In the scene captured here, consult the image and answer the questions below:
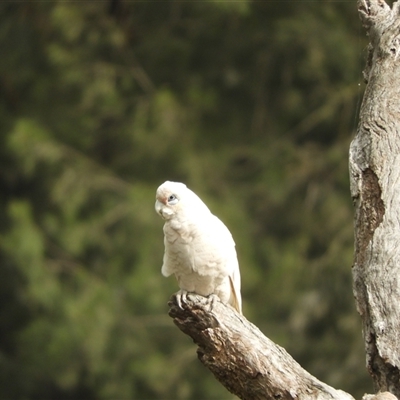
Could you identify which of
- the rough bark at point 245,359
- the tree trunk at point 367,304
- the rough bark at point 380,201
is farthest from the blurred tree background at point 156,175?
the rough bark at point 245,359

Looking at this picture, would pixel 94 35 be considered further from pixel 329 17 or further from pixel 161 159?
pixel 329 17

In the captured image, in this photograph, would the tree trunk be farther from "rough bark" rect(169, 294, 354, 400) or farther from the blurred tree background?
the blurred tree background

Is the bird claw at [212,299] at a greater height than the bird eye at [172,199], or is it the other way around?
the bird eye at [172,199]

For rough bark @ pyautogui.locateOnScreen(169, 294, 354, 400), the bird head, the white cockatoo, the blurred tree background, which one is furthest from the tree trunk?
the blurred tree background

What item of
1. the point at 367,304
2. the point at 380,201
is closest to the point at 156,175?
the point at 380,201

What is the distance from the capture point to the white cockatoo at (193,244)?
2666 millimetres

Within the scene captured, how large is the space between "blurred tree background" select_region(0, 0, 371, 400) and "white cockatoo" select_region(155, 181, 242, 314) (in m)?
3.83

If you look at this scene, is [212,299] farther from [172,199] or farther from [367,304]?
[367,304]

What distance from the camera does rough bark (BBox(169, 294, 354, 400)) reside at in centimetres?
228

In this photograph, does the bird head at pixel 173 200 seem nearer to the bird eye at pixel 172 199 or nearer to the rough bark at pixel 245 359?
the bird eye at pixel 172 199

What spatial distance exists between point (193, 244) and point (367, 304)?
2.14 ft

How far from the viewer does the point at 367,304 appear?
247 centimetres

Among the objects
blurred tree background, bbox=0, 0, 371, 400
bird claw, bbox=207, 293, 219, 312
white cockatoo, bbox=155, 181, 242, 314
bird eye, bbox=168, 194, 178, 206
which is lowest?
bird claw, bbox=207, 293, 219, 312

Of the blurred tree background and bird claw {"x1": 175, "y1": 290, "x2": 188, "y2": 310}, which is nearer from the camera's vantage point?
bird claw {"x1": 175, "y1": 290, "x2": 188, "y2": 310}
